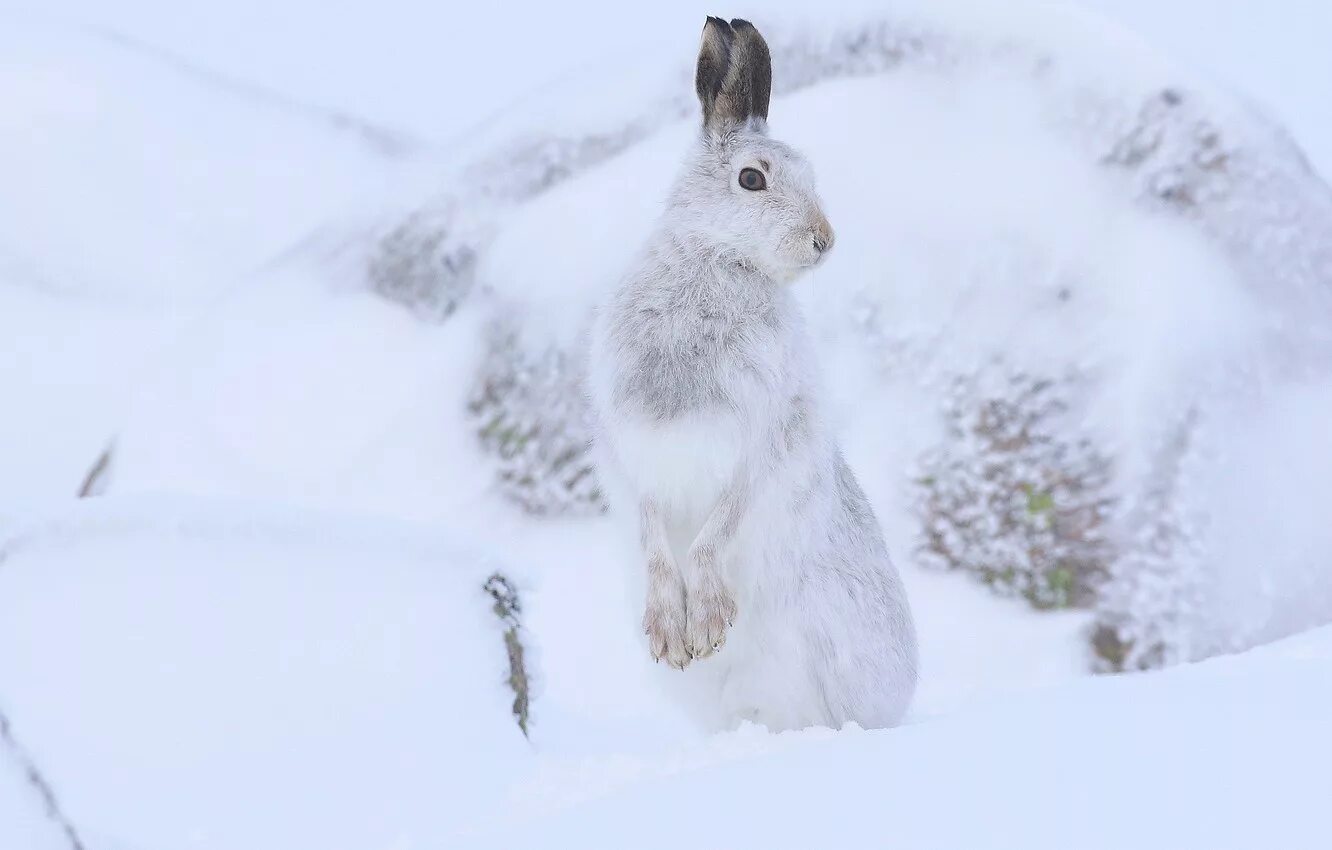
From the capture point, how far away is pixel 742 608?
Answer: 3195 mm

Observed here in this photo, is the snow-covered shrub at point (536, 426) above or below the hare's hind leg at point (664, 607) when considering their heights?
below

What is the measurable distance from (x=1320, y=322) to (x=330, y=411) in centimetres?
475

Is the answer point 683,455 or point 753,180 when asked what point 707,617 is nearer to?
point 683,455

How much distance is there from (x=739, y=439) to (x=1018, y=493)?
2.99 metres

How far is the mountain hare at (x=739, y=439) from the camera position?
2.98 m

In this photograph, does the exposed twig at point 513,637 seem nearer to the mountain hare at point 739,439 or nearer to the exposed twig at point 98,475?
the mountain hare at point 739,439

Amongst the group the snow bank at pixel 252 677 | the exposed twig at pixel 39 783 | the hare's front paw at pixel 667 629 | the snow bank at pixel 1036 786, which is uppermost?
the snow bank at pixel 1036 786

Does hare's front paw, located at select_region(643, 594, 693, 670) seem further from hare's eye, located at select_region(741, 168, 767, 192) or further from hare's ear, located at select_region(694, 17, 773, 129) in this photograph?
hare's ear, located at select_region(694, 17, 773, 129)

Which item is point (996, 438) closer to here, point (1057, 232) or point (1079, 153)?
point (1057, 232)

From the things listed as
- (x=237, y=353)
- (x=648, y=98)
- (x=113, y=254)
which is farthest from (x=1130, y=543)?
(x=113, y=254)

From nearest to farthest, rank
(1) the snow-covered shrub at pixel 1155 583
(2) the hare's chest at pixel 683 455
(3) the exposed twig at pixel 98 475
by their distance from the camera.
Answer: (2) the hare's chest at pixel 683 455 → (1) the snow-covered shrub at pixel 1155 583 → (3) the exposed twig at pixel 98 475

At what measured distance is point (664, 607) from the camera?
9.87 ft

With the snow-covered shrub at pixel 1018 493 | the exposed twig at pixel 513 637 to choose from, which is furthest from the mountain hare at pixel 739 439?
the snow-covered shrub at pixel 1018 493

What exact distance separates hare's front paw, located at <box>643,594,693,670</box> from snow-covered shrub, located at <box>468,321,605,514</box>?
287 cm
